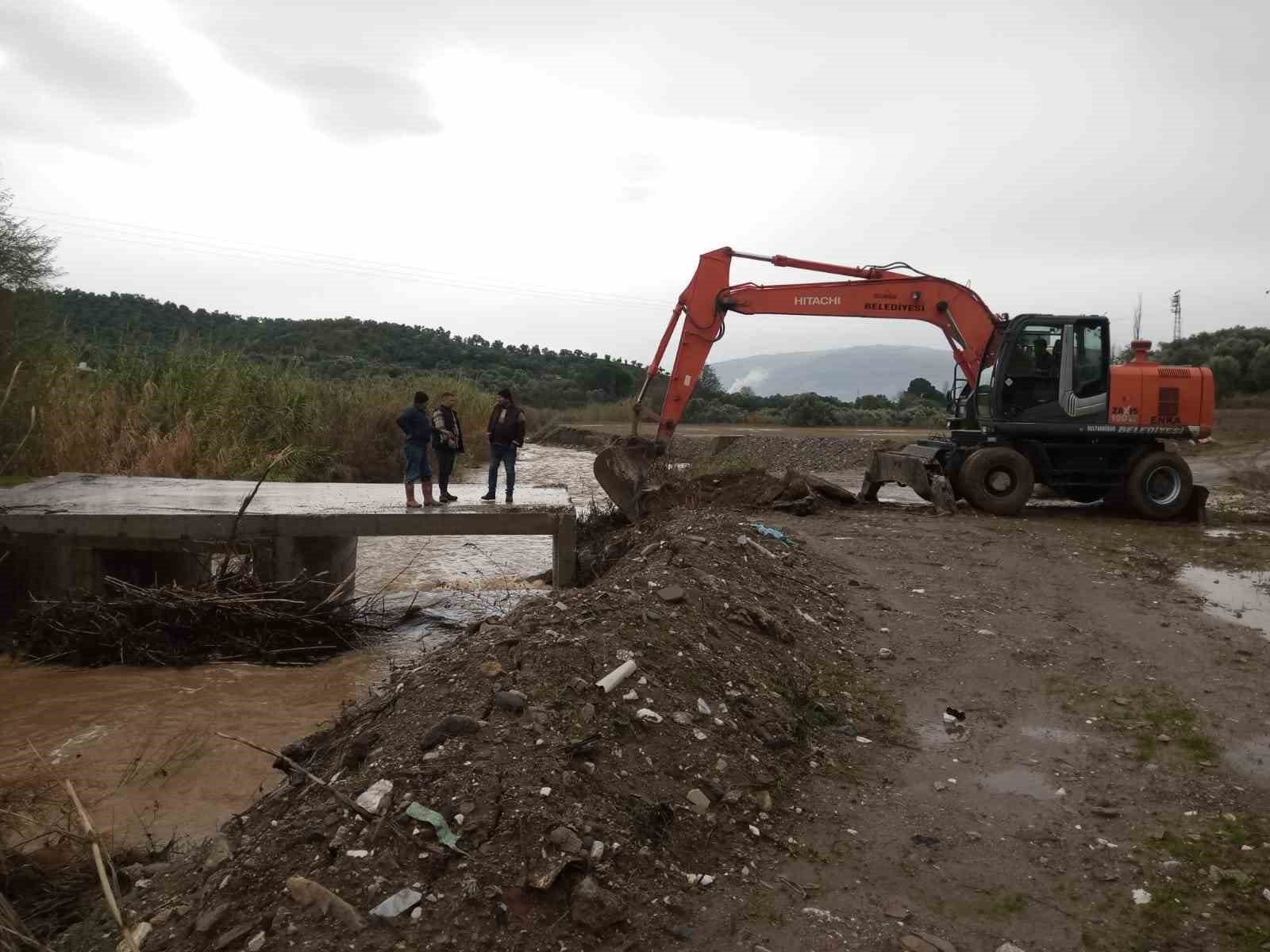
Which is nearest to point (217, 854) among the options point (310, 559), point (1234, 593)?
point (310, 559)

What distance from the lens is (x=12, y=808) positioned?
4797mm

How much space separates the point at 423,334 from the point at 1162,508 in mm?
66112

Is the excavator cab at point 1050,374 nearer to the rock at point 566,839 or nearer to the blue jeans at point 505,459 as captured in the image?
the blue jeans at point 505,459

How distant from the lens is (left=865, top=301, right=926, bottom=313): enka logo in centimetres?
1289

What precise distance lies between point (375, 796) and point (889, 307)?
10847 mm

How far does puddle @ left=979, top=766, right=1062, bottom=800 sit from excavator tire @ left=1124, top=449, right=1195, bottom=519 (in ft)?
30.2

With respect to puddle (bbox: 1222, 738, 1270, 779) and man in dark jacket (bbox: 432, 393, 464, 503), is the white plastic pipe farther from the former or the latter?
man in dark jacket (bbox: 432, 393, 464, 503)

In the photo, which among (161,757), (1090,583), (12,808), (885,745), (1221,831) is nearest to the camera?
(1221,831)

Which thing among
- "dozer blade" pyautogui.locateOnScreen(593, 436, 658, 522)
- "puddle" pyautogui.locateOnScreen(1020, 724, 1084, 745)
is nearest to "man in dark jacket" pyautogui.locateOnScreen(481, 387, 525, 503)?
"dozer blade" pyautogui.locateOnScreen(593, 436, 658, 522)

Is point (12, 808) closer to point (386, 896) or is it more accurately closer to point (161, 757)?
point (161, 757)

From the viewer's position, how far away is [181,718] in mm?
7098

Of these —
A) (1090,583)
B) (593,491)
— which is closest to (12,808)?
(1090,583)

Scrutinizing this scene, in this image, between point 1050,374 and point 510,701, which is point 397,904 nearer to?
point 510,701

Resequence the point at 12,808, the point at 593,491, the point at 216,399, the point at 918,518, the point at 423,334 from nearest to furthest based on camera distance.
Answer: the point at 12,808 → the point at 918,518 → the point at 216,399 → the point at 593,491 → the point at 423,334
